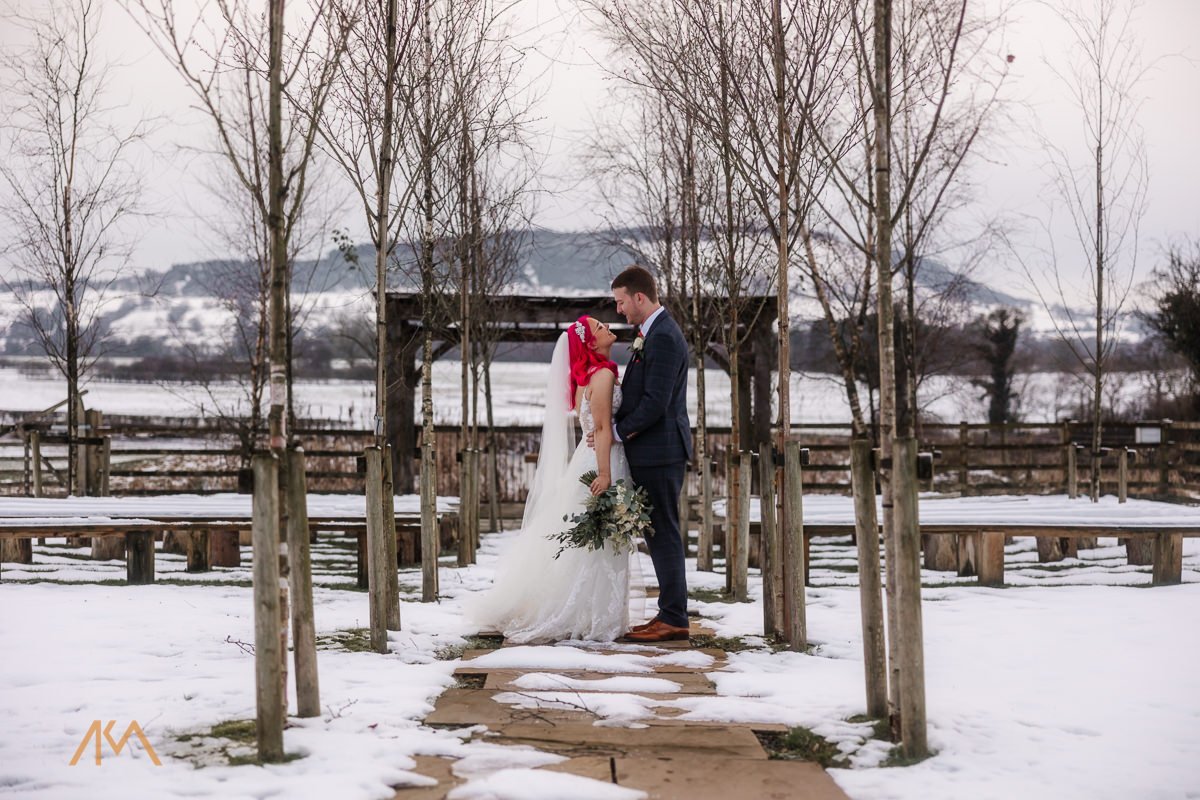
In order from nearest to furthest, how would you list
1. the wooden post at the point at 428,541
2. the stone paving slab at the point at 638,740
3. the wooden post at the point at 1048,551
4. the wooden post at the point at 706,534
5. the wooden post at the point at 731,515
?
the stone paving slab at the point at 638,740, the wooden post at the point at 428,541, the wooden post at the point at 731,515, the wooden post at the point at 706,534, the wooden post at the point at 1048,551

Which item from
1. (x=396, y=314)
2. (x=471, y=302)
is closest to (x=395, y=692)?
(x=471, y=302)

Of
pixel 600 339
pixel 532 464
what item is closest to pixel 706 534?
pixel 600 339

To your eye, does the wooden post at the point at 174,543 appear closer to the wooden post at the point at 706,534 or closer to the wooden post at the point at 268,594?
the wooden post at the point at 706,534

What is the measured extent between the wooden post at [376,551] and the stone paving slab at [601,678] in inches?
28.9

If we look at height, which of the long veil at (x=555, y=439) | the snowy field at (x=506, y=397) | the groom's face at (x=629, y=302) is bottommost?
the long veil at (x=555, y=439)

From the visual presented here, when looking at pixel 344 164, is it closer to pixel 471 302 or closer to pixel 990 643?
pixel 990 643

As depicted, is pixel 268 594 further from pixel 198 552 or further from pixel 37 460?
pixel 37 460

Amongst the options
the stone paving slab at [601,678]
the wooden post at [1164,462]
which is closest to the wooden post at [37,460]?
the stone paving slab at [601,678]

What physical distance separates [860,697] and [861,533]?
0.82 meters

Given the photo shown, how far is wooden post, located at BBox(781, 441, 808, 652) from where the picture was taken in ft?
17.8

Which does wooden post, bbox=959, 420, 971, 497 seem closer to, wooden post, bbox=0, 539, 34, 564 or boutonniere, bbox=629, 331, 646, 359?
boutonniere, bbox=629, 331, 646, 359

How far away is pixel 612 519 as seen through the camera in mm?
5719

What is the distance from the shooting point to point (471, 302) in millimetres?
13484

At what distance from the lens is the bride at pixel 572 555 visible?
230 inches
